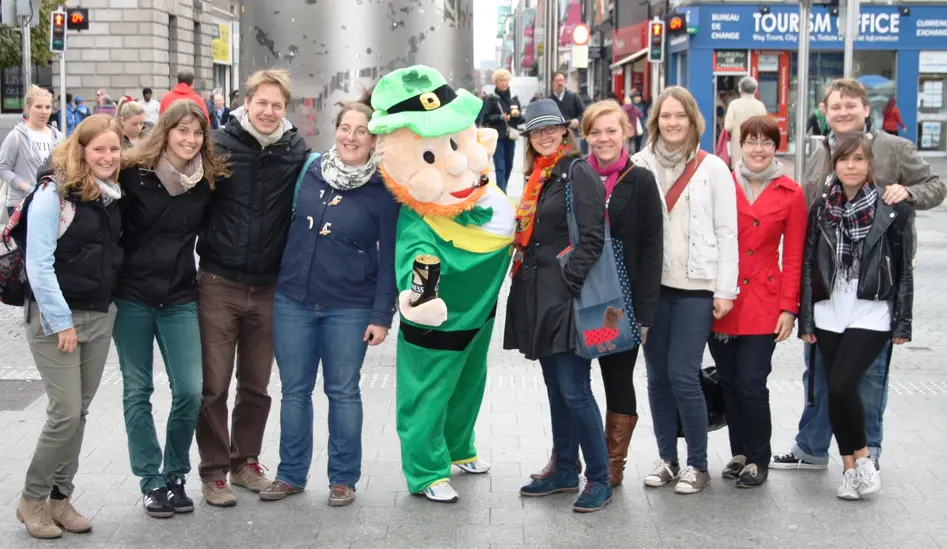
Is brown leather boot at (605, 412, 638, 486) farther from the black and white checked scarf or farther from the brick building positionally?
the brick building

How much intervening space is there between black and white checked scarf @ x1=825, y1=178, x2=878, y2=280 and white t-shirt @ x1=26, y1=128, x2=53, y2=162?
6154mm

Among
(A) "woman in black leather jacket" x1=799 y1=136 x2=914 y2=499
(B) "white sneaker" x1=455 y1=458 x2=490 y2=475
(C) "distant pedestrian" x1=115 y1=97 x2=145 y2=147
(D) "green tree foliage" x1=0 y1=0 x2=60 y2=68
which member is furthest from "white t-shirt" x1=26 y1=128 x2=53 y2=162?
(D) "green tree foliage" x1=0 y1=0 x2=60 y2=68

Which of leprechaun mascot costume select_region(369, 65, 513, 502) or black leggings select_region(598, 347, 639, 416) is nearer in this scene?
leprechaun mascot costume select_region(369, 65, 513, 502)

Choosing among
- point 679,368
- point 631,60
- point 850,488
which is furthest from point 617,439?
point 631,60

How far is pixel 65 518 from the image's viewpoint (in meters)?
5.09

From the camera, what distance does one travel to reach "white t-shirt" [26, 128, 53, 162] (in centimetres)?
930

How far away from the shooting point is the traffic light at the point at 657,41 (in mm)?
26219

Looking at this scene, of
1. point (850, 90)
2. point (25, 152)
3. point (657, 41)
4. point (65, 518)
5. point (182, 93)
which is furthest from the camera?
point (657, 41)

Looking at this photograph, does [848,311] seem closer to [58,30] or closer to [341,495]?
[341,495]

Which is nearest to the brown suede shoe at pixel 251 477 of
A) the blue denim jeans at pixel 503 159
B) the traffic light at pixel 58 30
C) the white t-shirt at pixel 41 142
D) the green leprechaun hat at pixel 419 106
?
the green leprechaun hat at pixel 419 106

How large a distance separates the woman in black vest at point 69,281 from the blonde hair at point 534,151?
1713mm

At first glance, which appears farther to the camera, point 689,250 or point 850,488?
point 850,488

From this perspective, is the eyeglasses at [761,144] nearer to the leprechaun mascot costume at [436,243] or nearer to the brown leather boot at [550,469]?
the leprechaun mascot costume at [436,243]

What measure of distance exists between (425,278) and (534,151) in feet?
2.47
